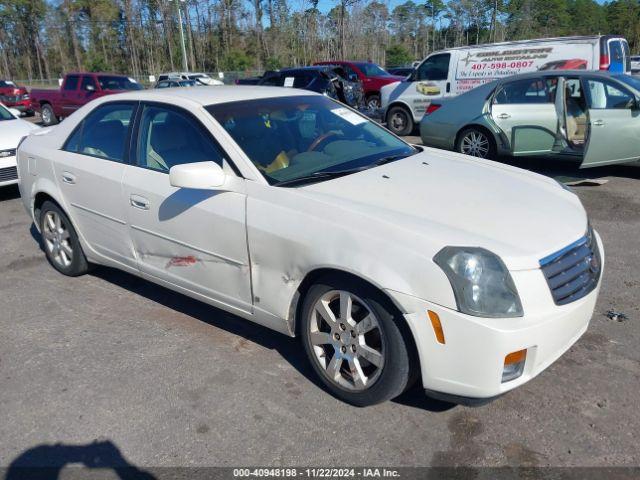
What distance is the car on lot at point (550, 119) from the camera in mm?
7227

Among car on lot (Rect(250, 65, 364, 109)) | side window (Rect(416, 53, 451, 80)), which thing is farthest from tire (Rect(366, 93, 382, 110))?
side window (Rect(416, 53, 451, 80))

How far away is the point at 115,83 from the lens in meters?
17.0

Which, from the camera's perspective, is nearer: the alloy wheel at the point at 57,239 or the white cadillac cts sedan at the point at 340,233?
the white cadillac cts sedan at the point at 340,233

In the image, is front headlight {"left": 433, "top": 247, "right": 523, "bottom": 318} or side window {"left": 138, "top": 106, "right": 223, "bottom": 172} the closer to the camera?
front headlight {"left": 433, "top": 247, "right": 523, "bottom": 318}

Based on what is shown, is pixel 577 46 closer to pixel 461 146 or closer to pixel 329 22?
pixel 461 146

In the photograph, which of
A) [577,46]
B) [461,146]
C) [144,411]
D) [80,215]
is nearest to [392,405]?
[144,411]

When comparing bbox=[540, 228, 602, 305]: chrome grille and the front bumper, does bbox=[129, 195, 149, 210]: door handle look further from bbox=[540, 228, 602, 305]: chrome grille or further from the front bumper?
bbox=[540, 228, 602, 305]: chrome grille

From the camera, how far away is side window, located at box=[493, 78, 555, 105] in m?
8.33

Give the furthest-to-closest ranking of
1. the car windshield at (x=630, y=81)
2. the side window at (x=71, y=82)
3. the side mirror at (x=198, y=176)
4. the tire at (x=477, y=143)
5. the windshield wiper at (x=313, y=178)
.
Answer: the side window at (x=71, y=82), the tire at (x=477, y=143), the car windshield at (x=630, y=81), the windshield wiper at (x=313, y=178), the side mirror at (x=198, y=176)

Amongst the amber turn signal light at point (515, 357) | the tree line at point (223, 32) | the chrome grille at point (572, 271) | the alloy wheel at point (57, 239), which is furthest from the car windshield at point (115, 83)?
the tree line at point (223, 32)

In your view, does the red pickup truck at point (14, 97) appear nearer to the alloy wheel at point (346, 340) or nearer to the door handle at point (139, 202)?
the door handle at point (139, 202)

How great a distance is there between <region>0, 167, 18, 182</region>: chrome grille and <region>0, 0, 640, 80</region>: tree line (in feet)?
144

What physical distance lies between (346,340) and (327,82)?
12244 mm

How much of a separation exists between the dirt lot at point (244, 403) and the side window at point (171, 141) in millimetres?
→ 1152
